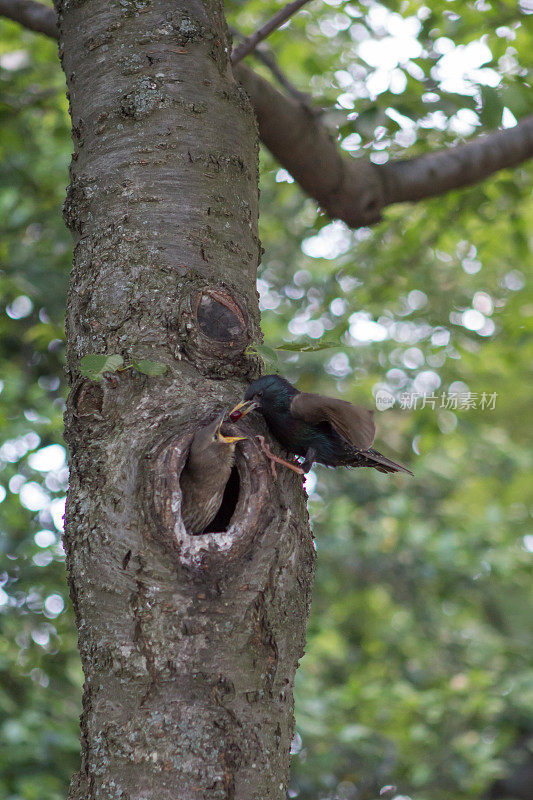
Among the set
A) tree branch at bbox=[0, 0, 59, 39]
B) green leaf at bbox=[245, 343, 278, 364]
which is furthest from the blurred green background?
tree branch at bbox=[0, 0, 59, 39]

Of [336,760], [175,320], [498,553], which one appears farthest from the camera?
[498,553]

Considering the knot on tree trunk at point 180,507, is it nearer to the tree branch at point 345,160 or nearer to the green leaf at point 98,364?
the green leaf at point 98,364

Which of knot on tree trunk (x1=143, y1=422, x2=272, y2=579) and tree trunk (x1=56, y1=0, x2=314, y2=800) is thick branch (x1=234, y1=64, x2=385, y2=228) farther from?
knot on tree trunk (x1=143, y1=422, x2=272, y2=579)

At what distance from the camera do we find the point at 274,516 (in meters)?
1.34

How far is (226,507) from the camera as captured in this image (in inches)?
58.2

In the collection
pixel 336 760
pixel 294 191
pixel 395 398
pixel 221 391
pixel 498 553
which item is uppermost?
pixel 221 391

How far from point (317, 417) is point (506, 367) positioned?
3.83m

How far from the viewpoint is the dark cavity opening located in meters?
1.44

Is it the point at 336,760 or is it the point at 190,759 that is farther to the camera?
the point at 336,760

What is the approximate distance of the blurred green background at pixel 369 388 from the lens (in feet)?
11.5

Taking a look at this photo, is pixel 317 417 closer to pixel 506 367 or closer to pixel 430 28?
pixel 430 28

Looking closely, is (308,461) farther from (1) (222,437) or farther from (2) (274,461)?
(1) (222,437)

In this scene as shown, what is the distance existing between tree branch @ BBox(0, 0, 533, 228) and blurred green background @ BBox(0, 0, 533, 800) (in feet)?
0.53

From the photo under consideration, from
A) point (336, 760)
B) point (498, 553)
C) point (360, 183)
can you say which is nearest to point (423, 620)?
point (498, 553)
